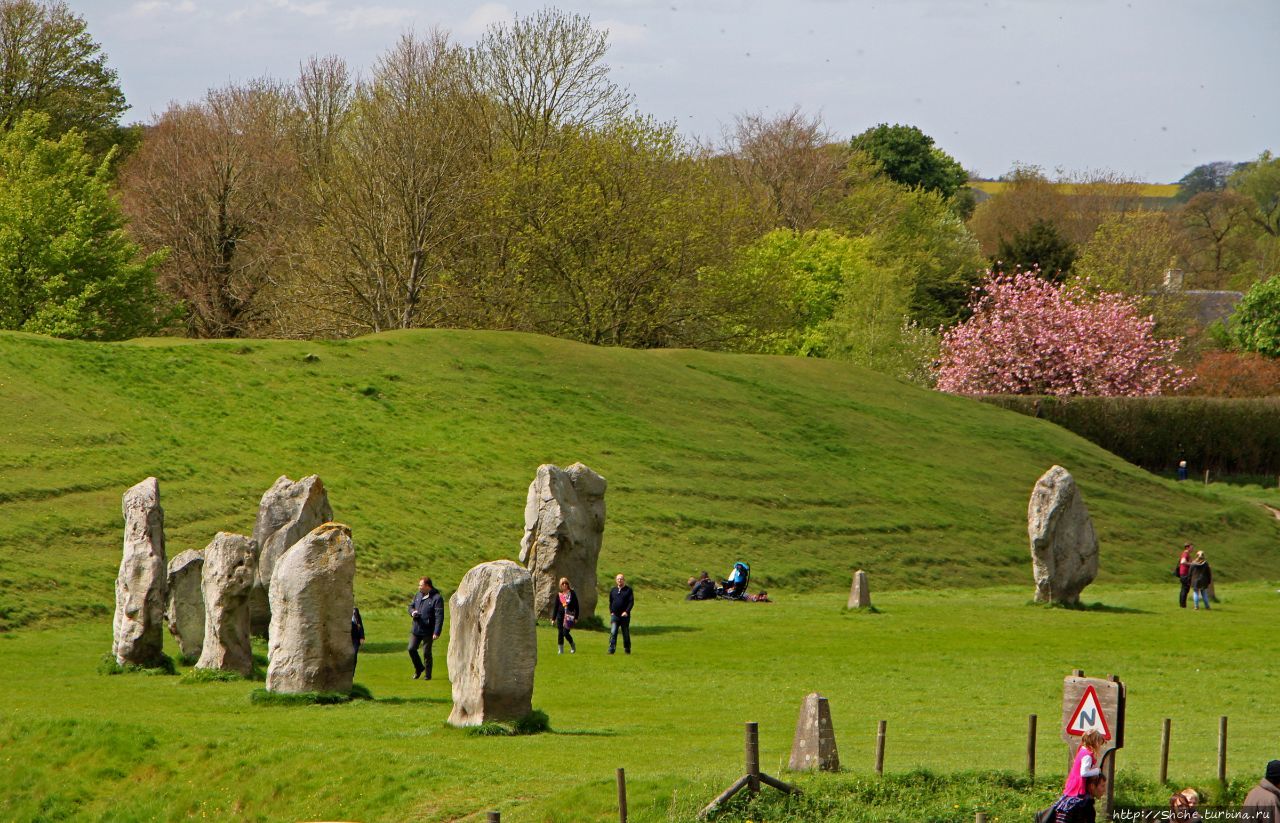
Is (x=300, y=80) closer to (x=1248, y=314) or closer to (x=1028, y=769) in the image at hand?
(x=1248, y=314)

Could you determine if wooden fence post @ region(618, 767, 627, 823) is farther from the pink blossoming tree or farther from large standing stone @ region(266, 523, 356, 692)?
the pink blossoming tree

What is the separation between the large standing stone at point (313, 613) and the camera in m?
24.8

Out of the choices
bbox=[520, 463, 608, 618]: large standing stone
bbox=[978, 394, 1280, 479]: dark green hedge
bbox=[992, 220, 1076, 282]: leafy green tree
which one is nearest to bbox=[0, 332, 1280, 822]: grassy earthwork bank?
bbox=[520, 463, 608, 618]: large standing stone

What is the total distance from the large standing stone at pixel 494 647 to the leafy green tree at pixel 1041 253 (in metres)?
83.6

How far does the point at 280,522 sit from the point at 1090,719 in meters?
20.6

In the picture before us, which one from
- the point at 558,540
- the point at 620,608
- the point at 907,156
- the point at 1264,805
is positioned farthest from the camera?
the point at 907,156

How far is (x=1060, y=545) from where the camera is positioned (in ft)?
141

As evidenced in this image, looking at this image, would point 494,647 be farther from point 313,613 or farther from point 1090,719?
point 1090,719

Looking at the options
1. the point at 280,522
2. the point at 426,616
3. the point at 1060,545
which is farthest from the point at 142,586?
the point at 1060,545

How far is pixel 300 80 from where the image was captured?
99625 mm

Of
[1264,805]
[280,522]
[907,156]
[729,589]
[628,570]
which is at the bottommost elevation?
[729,589]

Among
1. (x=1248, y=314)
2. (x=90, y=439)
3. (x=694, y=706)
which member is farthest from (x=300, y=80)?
(x=694, y=706)

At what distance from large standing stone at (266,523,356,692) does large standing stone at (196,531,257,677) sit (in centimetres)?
241

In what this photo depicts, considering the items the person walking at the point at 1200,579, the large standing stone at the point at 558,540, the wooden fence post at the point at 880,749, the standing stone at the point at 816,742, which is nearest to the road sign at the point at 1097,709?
the wooden fence post at the point at 880,749
